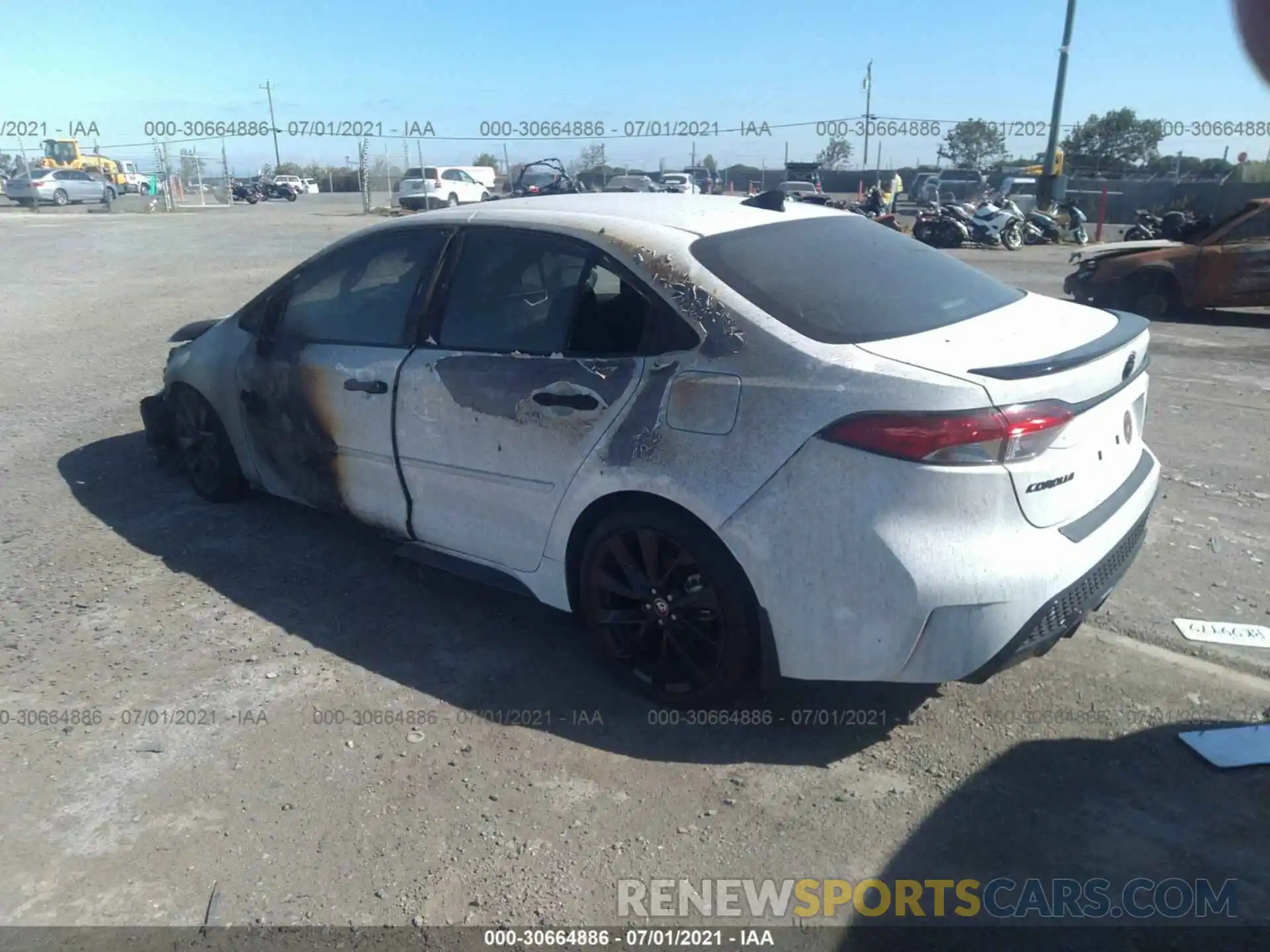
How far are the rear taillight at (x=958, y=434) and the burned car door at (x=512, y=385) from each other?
857 mm

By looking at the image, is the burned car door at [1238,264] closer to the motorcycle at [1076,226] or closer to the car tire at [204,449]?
the car tire at [204,449]

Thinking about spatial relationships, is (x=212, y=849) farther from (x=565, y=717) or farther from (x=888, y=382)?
(x=888, y=382)

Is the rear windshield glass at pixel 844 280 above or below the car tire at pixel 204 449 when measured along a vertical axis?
above

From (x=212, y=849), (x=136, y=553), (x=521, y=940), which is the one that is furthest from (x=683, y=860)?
(x=136, y=553)

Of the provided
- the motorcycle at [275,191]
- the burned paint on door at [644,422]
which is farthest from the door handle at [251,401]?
the motorcycle at [275,191]

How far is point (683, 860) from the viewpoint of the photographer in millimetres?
2697

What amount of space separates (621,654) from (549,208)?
176 cm

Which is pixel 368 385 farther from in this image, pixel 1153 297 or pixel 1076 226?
pixel 1076 226

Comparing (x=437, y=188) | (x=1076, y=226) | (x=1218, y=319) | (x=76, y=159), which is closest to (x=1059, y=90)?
(x=1076, y=226)

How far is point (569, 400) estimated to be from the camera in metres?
3.38

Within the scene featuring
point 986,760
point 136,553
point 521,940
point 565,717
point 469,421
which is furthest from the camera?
point 136,553

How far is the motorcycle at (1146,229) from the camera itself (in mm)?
21334

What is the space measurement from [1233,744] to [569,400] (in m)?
2.46

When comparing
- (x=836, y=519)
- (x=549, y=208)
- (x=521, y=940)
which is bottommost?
(x=521, y=940)
